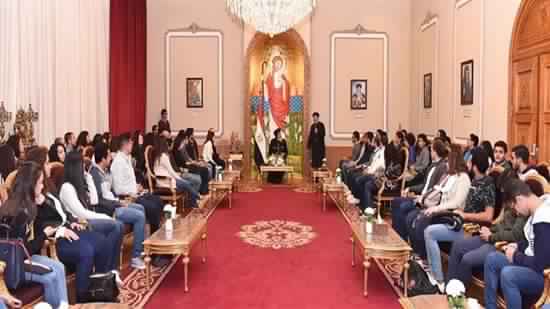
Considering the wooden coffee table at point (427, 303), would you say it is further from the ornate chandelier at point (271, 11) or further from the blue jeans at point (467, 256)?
the ornate chandelier at point (271, 11)

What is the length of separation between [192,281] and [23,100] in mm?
4484

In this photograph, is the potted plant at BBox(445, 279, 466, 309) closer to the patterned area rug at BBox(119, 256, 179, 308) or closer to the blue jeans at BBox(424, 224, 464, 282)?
the blue jeans at BBox(424, 224, 464, 282)

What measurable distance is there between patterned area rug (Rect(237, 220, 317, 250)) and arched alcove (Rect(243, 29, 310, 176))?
7.03 m

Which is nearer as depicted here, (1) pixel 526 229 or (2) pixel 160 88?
(1) pixel 526 229

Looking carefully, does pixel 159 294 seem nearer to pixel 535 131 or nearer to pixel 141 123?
pixel 535 131

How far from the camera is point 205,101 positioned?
1566 centimetres

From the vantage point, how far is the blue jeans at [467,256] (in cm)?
459

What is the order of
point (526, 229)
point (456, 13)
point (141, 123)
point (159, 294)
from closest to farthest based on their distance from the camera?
1. point (526, 229)
2. point (159, 294)
3. point (456, 13)
4. point (141, 123)

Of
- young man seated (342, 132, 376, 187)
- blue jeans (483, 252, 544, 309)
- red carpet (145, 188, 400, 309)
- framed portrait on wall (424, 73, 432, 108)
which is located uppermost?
framed portrait on wall (424, 73, 432, 108)

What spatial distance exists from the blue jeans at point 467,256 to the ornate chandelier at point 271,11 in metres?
6.44

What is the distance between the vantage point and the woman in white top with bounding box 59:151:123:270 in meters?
5.30

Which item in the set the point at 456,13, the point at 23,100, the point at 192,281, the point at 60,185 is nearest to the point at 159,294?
the point at 192,281

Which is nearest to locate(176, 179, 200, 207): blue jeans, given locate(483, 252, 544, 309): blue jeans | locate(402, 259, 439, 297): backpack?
locate(402, 259, 439, 297): backpack

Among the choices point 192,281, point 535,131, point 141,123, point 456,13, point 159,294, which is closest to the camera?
point 159,294
